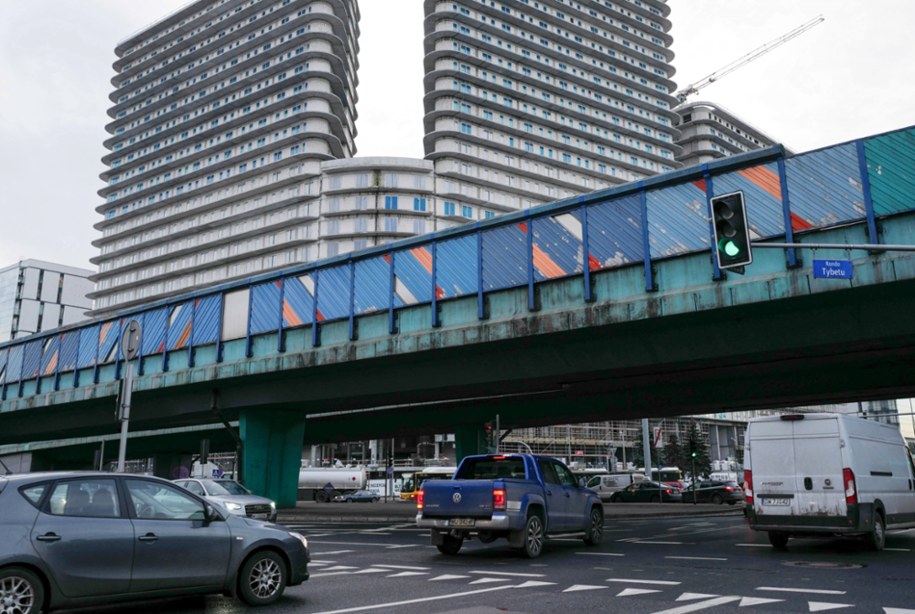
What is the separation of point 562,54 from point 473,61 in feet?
54.6

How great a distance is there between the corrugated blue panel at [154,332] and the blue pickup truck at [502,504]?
831 inches

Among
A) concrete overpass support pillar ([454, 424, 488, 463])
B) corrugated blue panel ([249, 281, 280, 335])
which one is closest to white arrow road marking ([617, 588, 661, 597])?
corrugated blue panel ([249, 281, 280, 335])

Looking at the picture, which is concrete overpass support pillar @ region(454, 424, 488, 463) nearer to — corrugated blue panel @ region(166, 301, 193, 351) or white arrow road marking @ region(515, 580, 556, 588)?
corrugated blue panel @ region(166, 301, 193, 351)

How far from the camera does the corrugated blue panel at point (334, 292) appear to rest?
24.9m

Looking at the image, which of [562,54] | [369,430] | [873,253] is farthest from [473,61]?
[873,253]

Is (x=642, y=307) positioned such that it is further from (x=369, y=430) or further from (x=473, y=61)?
(x=473, y=61)

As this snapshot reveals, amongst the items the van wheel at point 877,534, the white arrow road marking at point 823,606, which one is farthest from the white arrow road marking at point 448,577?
the van wheel at point 877,534

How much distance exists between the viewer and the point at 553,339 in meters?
20.4

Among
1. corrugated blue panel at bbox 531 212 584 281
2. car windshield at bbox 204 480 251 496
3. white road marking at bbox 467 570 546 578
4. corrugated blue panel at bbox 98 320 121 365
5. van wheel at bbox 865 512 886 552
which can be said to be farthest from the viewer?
corrugated blue panel at bbox 98 320 121 365

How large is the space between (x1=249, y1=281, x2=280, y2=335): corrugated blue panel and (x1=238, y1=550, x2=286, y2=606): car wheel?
62.7ft

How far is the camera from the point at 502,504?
12523 mm

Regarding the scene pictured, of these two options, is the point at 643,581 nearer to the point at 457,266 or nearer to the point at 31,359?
the point at 457,266

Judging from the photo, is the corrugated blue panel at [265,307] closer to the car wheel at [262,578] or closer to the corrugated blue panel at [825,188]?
the corrugated blue panel at [825,188]

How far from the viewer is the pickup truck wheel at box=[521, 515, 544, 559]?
12820 mm
